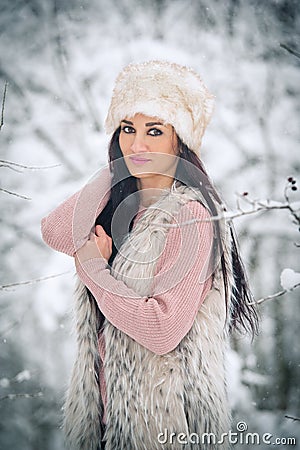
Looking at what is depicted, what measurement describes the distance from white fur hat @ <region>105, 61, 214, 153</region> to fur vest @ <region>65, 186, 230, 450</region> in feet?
0.56

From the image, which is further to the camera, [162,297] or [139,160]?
[139,160]

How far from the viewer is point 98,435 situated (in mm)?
1472

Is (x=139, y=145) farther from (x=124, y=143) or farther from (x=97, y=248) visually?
(x=97, y=248)

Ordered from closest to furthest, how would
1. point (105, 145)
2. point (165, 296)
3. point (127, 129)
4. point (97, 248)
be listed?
point (165, 296), point (97, 248), point (127, 129), point (105, 145)

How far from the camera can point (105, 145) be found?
248 centimetres

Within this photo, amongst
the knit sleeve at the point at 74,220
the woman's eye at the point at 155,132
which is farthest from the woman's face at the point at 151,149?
the knit sleeve at the point at 74,220

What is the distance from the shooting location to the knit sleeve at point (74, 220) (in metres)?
1.48

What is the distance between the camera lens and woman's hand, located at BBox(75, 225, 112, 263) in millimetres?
1401

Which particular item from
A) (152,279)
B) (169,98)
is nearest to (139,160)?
(169,98)

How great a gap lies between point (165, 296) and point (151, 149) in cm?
41

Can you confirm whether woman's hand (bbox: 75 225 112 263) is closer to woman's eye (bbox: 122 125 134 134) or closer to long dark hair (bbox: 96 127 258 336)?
long dark hair (bbox: 96 127 258 336)

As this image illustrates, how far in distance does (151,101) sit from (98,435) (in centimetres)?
88

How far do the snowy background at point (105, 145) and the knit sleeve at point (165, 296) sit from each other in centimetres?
100

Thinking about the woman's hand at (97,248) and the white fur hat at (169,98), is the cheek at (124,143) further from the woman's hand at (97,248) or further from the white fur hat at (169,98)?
the woman's hand at (97,248)
